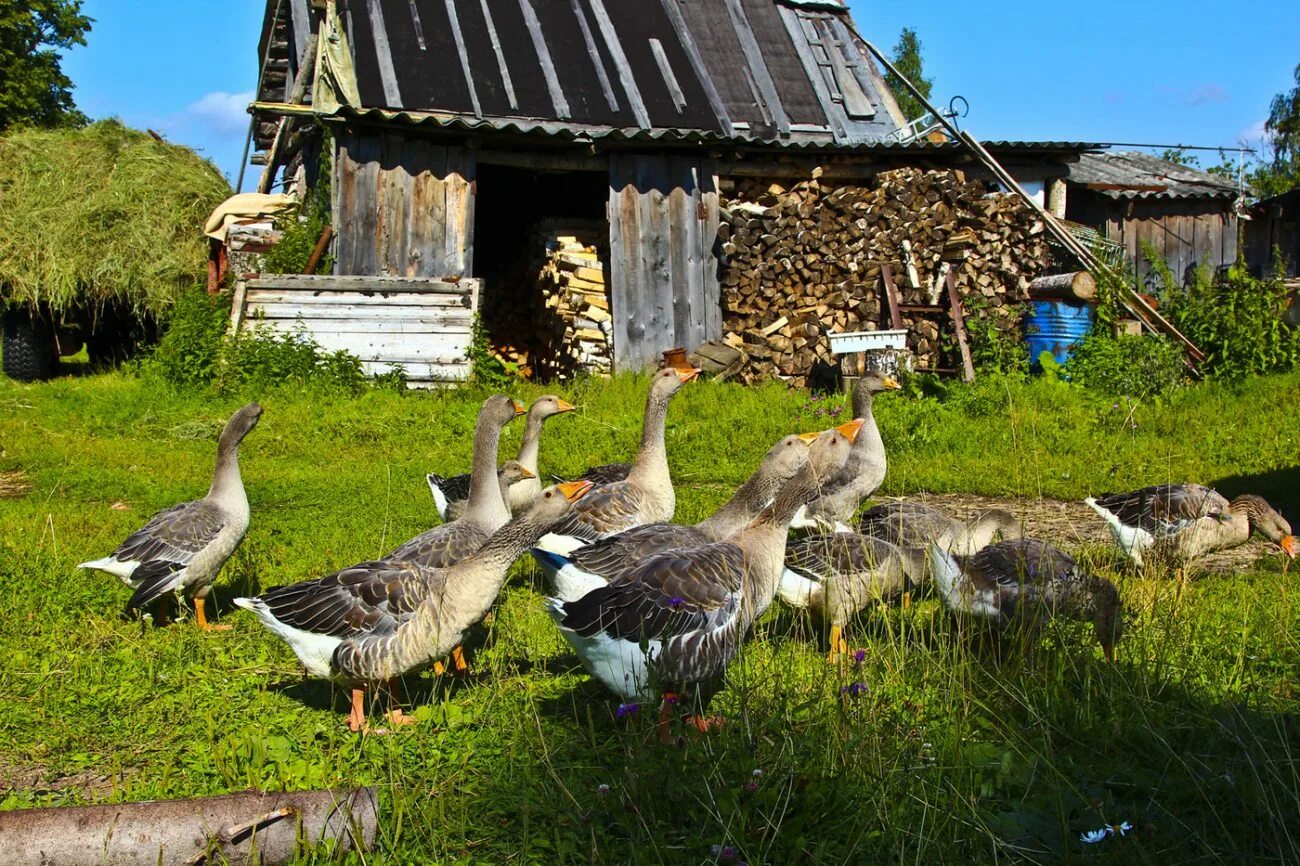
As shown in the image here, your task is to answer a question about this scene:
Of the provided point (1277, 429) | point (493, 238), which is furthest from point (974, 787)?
point (493, 238)

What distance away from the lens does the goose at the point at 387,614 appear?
17.6ft

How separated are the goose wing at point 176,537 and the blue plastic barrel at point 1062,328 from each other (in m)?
12.7

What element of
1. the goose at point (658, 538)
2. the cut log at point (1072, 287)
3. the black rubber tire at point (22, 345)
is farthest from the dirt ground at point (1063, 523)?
the black rubber tire at point (22, 345)

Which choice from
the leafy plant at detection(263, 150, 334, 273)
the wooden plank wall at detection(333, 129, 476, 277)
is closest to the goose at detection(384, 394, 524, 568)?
the wooden plank wall at detection(333, 129, 476, 277)

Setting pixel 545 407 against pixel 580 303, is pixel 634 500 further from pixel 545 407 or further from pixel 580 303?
pixel 580 303

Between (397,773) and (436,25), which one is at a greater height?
(436,25)

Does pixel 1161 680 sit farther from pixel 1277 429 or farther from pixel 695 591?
pixel 1277 429

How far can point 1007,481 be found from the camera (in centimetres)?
1112

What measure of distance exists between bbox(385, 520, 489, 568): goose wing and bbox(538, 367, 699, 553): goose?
67 cm

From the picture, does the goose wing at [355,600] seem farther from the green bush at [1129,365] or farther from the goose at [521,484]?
the green bush at [1129,365]

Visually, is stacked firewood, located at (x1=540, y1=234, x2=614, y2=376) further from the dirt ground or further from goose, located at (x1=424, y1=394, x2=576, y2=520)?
goose, located at (x1=424, y1=394, x2=576, y2=520)

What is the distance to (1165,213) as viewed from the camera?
1132 inches

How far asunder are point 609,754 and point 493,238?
1802 centimetres

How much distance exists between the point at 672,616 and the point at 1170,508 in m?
4.49
